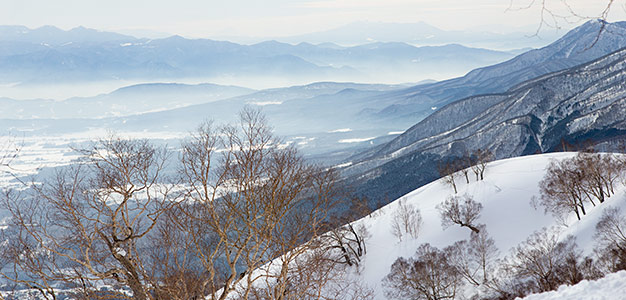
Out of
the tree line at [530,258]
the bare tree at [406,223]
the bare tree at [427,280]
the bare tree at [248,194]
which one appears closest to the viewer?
the bare tree at [248,194]

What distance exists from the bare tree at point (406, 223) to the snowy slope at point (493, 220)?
77cm

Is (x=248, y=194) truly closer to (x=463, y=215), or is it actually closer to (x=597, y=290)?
(x=597, y=290)

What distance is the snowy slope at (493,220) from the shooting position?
48066mm

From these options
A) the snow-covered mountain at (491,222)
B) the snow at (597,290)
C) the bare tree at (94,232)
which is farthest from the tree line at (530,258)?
the bare tree at (94,232)

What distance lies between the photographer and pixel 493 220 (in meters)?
58.6

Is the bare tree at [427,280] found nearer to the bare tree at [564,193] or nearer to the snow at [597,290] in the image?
the bare tree at [564,193]

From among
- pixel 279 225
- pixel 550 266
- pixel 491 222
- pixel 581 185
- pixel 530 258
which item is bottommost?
pixel 491 222

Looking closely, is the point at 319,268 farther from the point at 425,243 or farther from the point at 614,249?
the point at 425,243

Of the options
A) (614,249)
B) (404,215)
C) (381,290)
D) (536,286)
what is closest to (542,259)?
(536,286)

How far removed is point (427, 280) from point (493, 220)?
84.2ft

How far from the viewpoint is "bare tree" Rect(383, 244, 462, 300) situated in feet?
126

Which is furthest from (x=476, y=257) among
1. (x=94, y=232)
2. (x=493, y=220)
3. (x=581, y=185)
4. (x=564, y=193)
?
(x=94, y=232)

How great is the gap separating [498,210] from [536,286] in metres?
29.8

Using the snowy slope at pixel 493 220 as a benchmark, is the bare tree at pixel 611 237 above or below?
above
